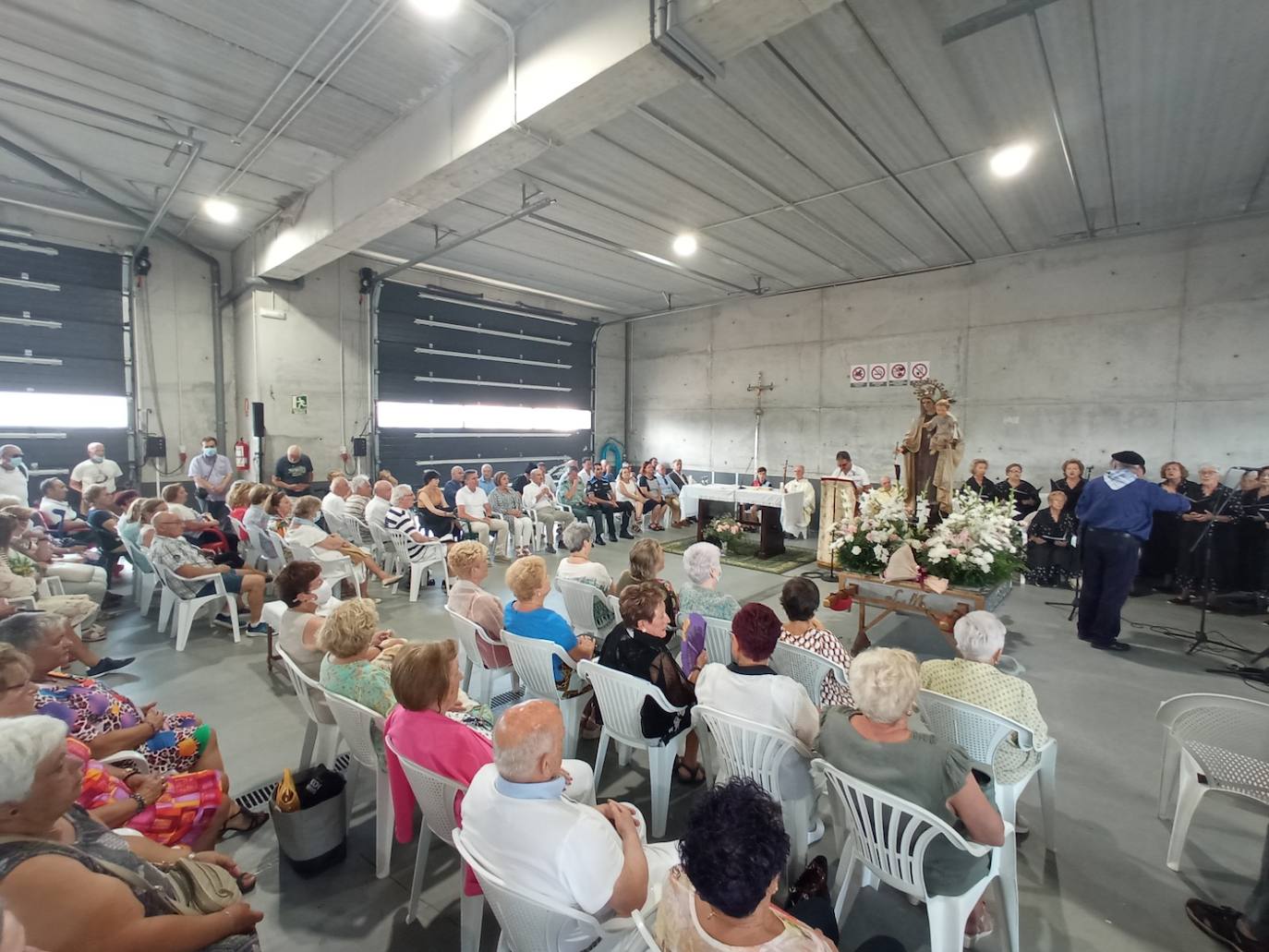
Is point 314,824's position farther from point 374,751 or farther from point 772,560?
point 772,560

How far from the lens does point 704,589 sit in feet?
9.89

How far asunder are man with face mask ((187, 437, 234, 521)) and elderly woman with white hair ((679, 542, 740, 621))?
6872mm

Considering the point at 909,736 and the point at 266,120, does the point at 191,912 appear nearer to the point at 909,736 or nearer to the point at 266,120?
the point at 909,736

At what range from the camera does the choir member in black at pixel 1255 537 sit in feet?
18.2

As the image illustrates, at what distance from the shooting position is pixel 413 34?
A: 3691 mm

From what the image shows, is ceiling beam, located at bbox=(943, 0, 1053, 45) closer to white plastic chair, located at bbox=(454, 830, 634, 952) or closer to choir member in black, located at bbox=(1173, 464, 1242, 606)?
white plastic chair, located at bbox=(454, 830, 634, 952)

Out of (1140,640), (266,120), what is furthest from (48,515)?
(1140,640)

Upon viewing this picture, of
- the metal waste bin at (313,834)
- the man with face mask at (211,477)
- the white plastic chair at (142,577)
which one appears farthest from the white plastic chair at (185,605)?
the man with face mask at (211,477)

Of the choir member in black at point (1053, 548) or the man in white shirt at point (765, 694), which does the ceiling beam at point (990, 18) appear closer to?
the man in white shirt at point (765, 694)

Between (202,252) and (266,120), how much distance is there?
4.00 metres

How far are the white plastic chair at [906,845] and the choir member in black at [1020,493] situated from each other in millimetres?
6511

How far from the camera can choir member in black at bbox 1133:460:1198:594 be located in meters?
6.09

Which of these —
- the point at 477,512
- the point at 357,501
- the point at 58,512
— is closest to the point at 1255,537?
the point at 477,512

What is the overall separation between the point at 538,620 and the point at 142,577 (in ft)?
14.7
